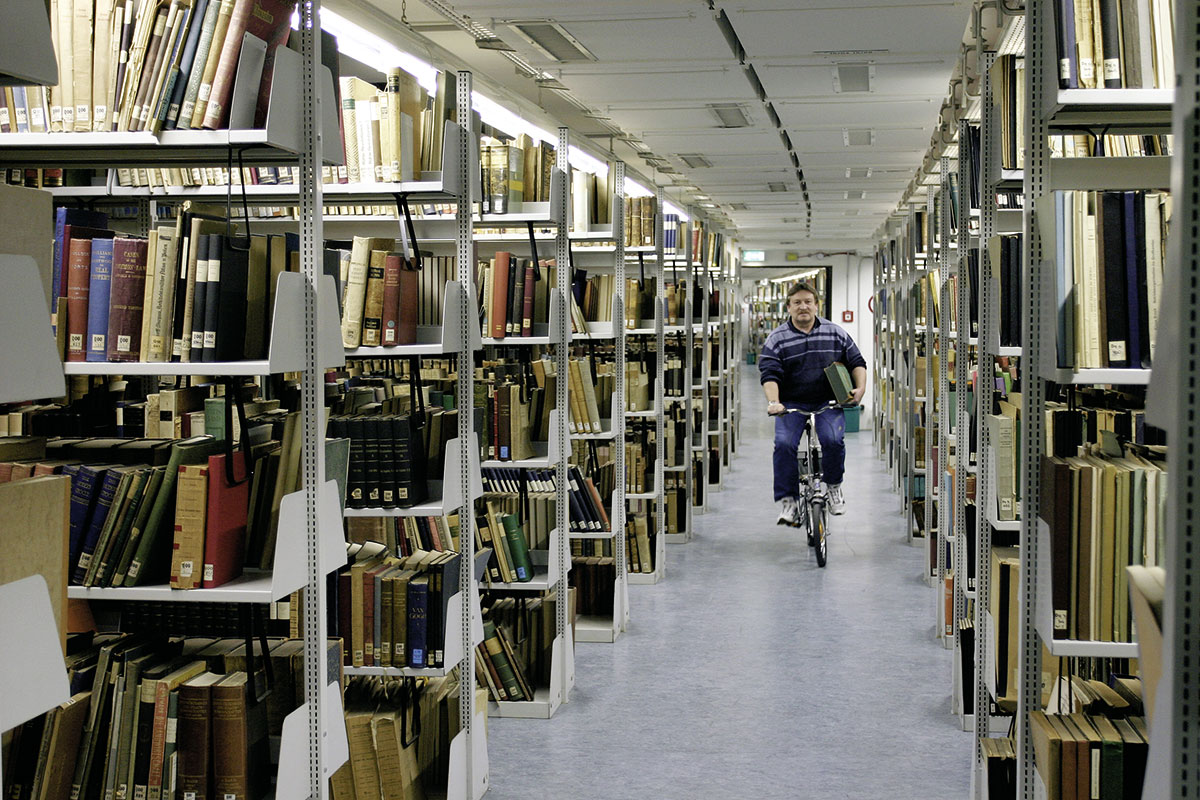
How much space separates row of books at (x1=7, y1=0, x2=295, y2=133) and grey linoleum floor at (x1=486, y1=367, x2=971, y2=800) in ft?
8.08

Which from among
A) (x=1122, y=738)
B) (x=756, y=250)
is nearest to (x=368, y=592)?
(x=1122, y=738)

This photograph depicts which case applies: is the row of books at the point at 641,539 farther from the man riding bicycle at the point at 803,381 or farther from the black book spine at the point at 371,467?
the black book spine at the point at 371,467

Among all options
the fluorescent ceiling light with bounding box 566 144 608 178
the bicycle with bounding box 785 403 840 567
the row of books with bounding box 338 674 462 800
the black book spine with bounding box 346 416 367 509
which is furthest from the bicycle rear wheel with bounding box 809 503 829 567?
the black book spine with bounding box 346 416 367 509

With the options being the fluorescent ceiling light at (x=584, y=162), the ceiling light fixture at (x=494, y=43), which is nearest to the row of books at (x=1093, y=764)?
the ceiling light fixture at (x=494, y=43)

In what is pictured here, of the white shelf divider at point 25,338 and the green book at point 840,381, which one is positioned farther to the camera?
the green book at point 840,381

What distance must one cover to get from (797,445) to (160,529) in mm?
5482

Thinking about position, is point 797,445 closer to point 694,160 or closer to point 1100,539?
point 694,160

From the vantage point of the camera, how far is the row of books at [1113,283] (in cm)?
233

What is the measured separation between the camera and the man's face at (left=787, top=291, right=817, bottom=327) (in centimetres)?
756

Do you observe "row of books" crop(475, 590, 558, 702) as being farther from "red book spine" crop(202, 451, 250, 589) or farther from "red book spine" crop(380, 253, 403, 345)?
"red book spine" crop(202, 451, 250, 589)

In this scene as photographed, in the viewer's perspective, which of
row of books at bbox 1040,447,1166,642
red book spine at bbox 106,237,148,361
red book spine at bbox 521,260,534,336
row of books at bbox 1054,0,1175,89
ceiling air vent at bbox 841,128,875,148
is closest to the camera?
row of books at bbox 1040,447,1166,642

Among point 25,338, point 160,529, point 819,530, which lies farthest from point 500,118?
point 25,338

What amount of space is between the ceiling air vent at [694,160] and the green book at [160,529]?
6.89 meters

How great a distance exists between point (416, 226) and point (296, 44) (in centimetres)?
269
